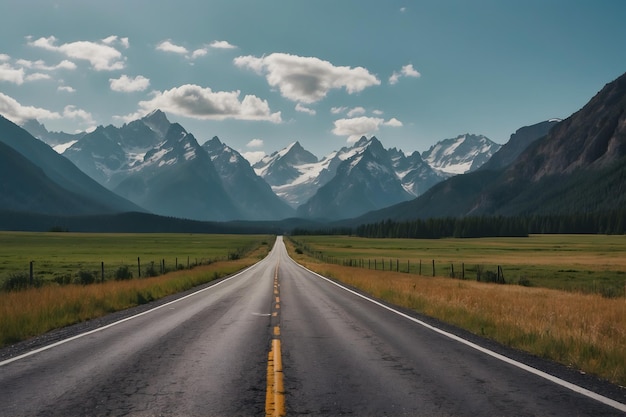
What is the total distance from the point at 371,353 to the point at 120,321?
9150 millimetres

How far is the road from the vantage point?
22.6 ft

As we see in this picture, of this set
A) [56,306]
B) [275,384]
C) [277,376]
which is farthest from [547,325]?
[56,306]

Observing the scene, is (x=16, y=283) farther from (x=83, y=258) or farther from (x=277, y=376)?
(x=83, y=258)

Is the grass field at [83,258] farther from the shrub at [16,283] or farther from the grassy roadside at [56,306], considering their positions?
the grassy roadside at [56,306]

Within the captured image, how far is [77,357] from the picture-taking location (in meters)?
10.2

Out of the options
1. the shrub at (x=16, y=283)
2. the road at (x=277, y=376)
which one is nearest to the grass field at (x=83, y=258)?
the shrub at (x=16, y=283)

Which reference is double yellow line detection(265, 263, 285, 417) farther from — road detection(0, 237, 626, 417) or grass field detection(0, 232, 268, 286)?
grass field detection(0, 232, 268, 286)

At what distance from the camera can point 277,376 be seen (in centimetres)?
862

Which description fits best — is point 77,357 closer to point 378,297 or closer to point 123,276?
point 378,297

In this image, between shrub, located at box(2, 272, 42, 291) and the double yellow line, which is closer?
the double yellow line

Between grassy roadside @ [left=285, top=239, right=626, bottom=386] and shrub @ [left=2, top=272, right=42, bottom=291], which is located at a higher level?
shrub @ [left=2, top=272, right=42, bottom=291]

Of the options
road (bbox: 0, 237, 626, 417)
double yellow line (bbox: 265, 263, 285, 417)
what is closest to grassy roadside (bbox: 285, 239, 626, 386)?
road (bbox: 0, 237, 626, 417)

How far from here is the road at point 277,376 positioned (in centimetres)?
689

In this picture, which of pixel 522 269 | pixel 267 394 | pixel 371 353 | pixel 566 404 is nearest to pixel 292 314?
pixel 371 353
